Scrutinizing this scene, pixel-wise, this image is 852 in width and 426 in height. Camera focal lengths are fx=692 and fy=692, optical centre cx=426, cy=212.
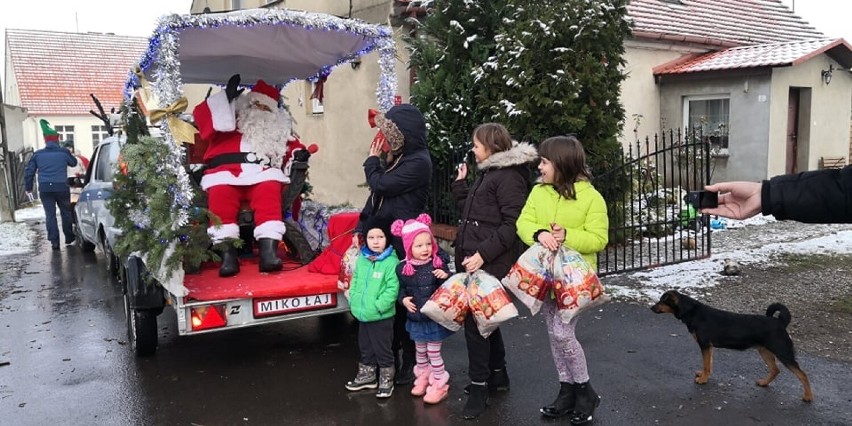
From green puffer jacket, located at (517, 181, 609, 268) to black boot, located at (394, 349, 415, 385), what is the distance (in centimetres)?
135

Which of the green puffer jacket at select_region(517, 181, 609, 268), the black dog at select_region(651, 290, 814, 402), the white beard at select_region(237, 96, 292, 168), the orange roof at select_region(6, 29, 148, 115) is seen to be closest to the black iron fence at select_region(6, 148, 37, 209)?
the orange roof at select_region(6, 29, 148, 115)

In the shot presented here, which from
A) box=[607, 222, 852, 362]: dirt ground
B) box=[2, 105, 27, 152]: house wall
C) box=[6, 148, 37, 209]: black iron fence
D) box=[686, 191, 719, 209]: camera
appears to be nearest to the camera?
box=[686, 191, 719, 209]: camera

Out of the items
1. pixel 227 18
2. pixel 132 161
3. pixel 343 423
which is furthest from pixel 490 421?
pixel 227 18

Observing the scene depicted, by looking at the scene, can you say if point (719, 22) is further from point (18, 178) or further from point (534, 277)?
point (18, 178)

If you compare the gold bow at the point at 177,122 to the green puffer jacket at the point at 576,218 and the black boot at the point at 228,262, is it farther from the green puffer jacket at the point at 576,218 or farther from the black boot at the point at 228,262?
the green puffer jacket at the point at 576,218

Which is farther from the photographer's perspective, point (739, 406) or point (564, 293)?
point (739, 406)

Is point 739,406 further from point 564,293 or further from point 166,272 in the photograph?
point 166,272

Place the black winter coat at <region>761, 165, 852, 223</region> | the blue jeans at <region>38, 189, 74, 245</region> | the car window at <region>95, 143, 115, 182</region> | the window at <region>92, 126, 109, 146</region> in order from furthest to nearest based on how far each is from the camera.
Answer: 1. the window at <region>92, 126, 109, 146</region>
2. the blue jeans at <region>38, 189, 74, 245</region>
3. the car window at <region>95, 143, 115, 182</region>
4. the black winter coat at <region>761, 165, 852, 223</region>

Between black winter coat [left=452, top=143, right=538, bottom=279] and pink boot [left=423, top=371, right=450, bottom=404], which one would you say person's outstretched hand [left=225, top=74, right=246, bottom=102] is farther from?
pink boot [left=423, top=371, right=450, bottom=404]

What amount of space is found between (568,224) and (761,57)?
38.6 ft

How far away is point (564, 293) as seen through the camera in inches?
158

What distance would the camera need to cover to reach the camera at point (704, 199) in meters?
2.60

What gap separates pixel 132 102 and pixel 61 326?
2581mm

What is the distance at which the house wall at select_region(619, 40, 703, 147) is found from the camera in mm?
14234
